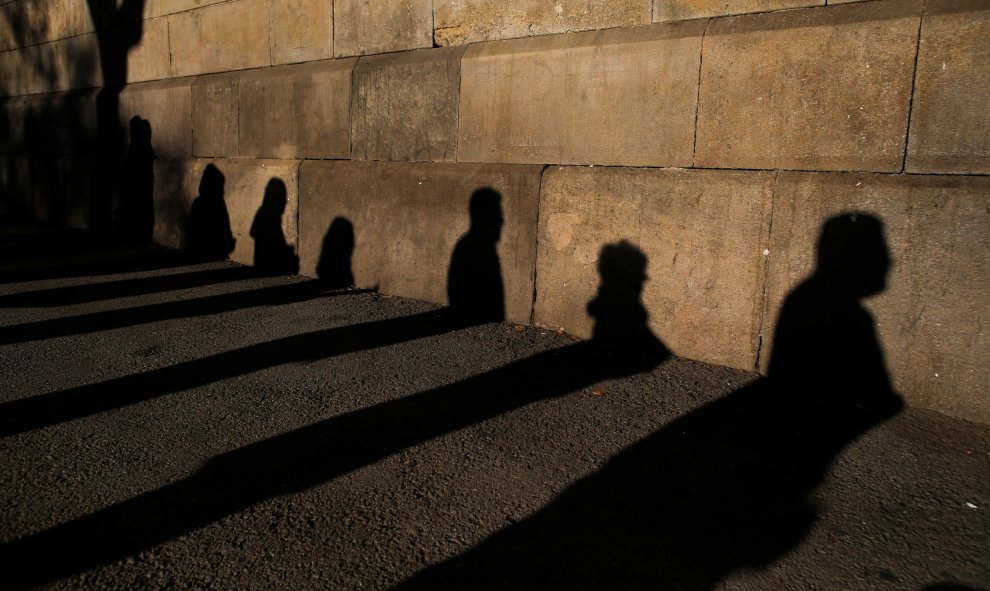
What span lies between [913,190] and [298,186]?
547 centimetres

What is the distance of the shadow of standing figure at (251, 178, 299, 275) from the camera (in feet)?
24.5

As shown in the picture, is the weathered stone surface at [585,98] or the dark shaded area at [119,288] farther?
the dark shaded area at [119,288]

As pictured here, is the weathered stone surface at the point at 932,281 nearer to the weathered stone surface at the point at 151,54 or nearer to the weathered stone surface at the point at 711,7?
the weathered stone surface at the point at 711,7

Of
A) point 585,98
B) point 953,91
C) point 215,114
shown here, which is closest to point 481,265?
point 585,98

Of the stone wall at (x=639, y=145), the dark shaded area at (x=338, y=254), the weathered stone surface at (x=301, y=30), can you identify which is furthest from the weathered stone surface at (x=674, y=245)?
the weathered stone surface at (x=301, y=30)

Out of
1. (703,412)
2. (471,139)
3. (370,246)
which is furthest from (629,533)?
(370,246)

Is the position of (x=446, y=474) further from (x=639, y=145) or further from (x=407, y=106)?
(x=407, y=106)

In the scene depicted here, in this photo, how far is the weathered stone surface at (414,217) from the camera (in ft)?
18.1

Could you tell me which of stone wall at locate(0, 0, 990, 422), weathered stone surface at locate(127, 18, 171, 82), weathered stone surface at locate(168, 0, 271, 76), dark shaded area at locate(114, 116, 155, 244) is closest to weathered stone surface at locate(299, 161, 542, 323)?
stone wall at locate(0, 0, 990, 422)

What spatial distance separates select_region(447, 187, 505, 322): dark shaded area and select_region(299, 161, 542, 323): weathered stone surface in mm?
62

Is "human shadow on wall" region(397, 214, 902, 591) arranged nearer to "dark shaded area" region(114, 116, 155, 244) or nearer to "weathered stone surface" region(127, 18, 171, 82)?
"dark shaded area" region(114, 116, 155, 244)

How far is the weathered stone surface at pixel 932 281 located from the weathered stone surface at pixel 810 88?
0.22 meters

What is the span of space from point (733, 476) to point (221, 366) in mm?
3128

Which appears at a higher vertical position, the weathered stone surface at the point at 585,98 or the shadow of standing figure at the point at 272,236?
the weathered stone surface at the point at 585,98
